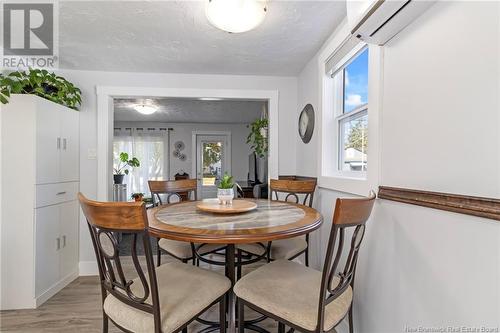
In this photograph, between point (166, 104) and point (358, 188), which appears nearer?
point (358, 188)

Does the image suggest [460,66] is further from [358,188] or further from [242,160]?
[242,160]

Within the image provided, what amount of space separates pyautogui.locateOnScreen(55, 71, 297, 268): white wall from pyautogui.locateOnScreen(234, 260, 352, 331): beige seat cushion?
186 centimetres

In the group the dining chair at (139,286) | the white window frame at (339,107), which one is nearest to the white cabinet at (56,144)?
the dining chair at (139,286)

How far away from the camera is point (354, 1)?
122 centimetres

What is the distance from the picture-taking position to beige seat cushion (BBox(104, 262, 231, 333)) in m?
1.02

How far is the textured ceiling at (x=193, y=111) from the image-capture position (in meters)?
4.71

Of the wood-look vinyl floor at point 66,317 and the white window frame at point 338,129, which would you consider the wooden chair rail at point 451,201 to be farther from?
the wood-look vinyl floor at point 66,317

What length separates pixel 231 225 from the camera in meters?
1.26

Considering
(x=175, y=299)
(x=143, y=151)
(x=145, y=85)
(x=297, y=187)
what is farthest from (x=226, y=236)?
(x=143, y=151)

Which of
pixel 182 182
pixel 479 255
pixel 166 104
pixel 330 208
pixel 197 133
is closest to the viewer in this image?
pixel 479 255

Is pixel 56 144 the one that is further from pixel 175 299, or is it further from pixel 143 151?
pixel 143 151

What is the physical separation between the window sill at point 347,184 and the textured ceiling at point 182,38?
118 cm

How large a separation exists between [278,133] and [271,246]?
5.15ft

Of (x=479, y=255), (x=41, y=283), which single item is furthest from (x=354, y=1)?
(x=41, y=283)
